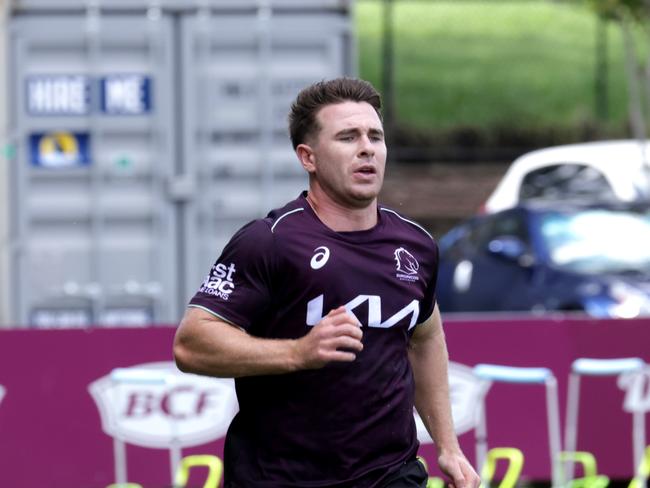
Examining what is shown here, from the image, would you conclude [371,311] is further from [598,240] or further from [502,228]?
[502,228]

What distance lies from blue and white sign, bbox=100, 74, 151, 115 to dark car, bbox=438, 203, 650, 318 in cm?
346

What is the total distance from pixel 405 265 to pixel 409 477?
58cm

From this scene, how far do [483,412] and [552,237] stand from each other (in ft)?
12.9

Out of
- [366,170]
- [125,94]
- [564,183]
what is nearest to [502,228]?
[564,183]

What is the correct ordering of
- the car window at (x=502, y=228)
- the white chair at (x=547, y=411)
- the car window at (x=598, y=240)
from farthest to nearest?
the car window at (x=502, y=228)
the car window at (x=598, y=240)
the white chair at (x=547, y=411)

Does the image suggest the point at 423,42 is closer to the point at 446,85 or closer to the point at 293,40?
the point at 446,85

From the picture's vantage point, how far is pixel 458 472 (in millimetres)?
4316

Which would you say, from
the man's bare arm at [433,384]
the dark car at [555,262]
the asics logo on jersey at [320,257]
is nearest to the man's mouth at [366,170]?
the asics logo on jersey at [320,257]

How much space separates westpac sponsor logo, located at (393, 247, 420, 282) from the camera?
4.19 meters

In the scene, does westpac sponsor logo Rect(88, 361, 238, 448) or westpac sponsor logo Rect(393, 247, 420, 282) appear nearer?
westpac sponsor logo Rect(393, 247, 420, 282)

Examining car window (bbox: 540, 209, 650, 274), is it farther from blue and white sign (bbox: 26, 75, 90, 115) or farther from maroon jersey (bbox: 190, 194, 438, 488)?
maroon jersey (bbox: 190, 194, 438, 488)

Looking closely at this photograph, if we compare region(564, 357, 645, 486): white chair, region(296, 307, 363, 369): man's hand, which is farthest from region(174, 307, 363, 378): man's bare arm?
region(564, 357, 645, 486): white chair

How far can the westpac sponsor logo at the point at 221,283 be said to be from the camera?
4012 mm

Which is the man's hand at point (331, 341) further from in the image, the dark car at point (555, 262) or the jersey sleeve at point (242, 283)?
the dark car at point (555, 262)
